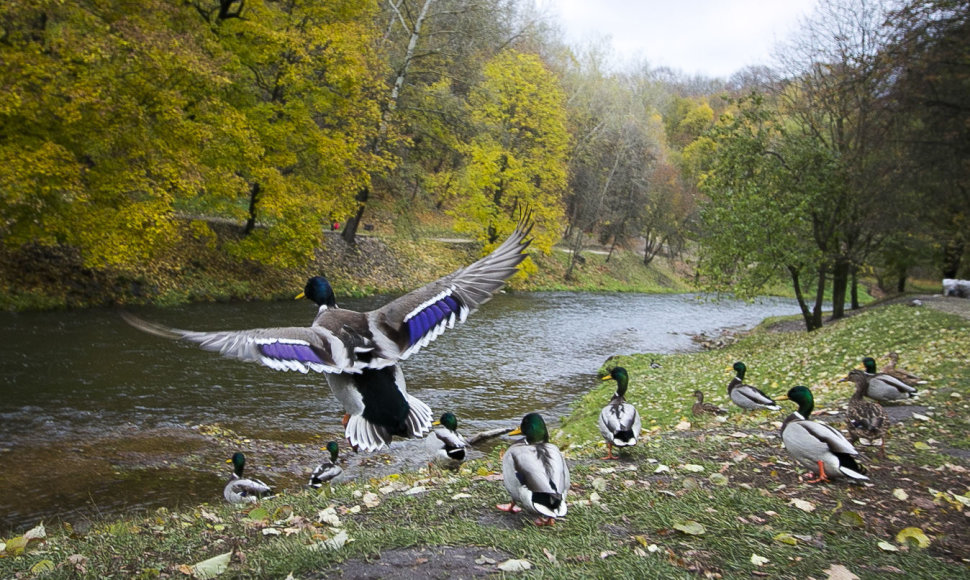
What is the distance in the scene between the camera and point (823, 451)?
5.88 metres

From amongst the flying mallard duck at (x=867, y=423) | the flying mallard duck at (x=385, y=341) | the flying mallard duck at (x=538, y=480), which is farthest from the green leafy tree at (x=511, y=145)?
the flying mallard duck at (x=538, y=480)

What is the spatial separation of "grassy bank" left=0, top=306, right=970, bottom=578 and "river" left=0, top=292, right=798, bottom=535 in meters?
1.79

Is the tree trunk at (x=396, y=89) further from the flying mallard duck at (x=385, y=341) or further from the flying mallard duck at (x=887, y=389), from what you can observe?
the flying mallard duck at (x=887, y=389)

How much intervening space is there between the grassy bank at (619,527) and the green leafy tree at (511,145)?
3008 cm

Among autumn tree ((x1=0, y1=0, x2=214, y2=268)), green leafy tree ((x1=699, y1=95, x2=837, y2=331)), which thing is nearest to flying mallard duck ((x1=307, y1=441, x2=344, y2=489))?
autumn tree ((x1=0, y1=0, x2=214, y2=268))

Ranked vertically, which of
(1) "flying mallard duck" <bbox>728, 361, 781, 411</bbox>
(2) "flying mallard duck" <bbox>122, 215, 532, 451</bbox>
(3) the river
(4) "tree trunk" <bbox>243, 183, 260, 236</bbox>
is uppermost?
(4) "tree trunk" <bbox>243, 183, 260, 236</bbox>

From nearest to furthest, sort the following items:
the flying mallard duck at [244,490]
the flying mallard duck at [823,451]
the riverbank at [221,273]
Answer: the flying mallard duck at [823,451] → the flying mallard duck at [244,490] → the riverbank at [221,273]

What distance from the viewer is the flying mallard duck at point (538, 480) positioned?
4.71 meters

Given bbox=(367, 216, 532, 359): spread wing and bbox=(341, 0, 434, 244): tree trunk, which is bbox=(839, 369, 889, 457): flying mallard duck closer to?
bbox=(367, 216, 532, 359): spread wing

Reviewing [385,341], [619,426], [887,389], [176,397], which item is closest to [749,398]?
[887,389]

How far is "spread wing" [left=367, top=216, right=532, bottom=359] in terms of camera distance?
6.42 m

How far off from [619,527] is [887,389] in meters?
6.49

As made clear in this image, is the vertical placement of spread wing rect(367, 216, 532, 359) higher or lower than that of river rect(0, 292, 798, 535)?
higher

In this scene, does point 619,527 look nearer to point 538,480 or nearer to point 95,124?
point 538,480
